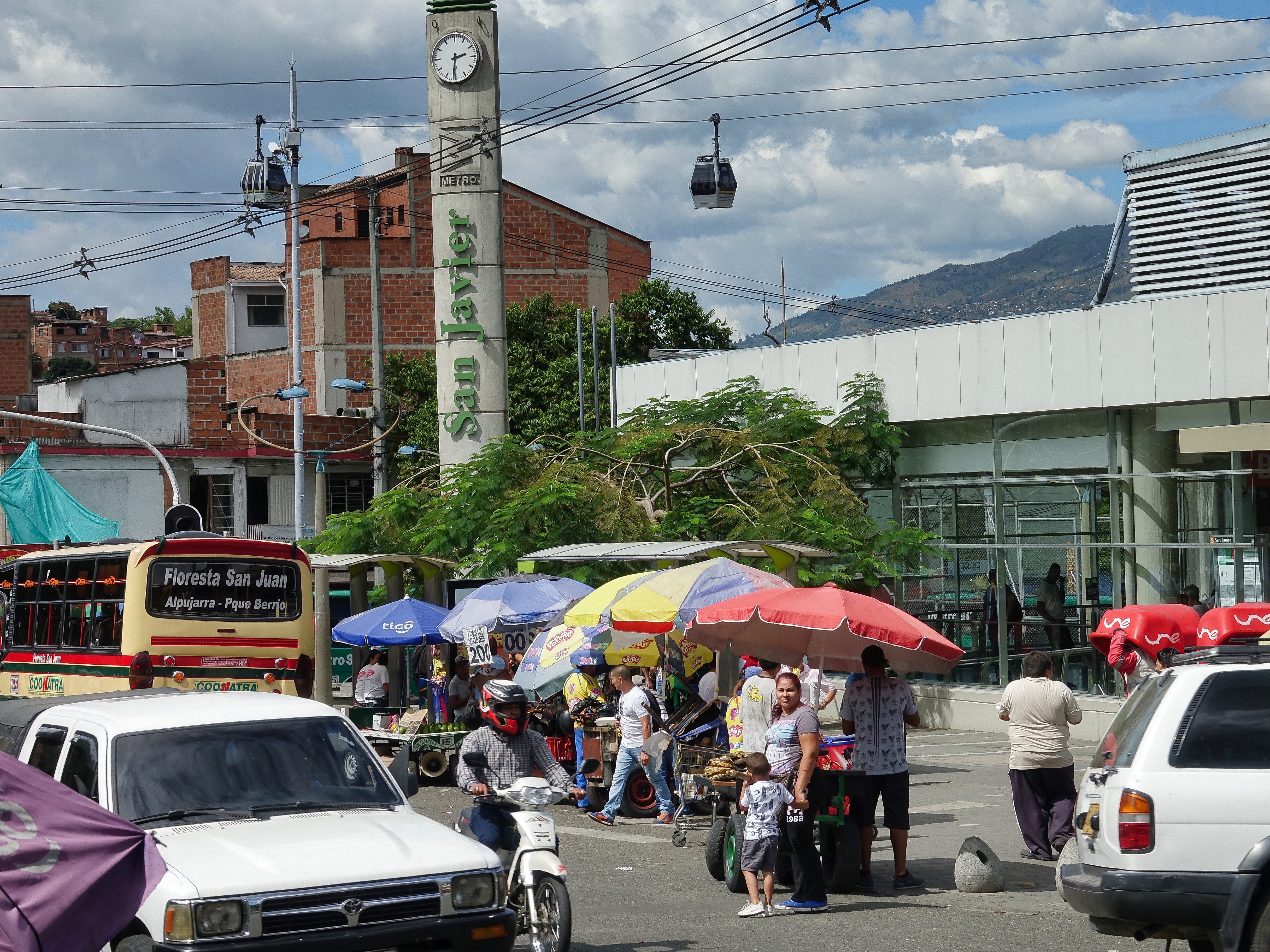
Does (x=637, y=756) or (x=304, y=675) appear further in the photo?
(x=304, y=675)

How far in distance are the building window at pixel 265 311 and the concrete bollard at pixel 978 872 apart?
182 feet

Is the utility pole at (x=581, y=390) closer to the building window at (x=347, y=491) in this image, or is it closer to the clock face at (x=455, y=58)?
the building window at (x=347, y=491)

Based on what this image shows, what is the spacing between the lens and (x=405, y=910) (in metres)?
7.31

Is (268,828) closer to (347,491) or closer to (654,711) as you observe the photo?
(654,711)

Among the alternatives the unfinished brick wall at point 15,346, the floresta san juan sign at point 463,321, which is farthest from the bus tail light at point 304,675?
the unfinished brick wall at point 15,346

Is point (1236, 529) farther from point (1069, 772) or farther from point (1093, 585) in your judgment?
point (1069, 772)

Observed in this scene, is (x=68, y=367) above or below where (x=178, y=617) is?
above

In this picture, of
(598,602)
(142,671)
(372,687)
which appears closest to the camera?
(598,602)

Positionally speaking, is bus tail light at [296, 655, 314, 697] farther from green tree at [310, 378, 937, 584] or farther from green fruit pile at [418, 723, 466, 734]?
green tree at [310, 378, 937, 584]

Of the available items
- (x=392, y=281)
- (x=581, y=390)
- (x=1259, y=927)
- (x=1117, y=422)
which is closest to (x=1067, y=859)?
(x=1259, y=927)

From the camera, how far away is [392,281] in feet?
191

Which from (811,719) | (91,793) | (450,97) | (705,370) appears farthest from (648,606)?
(450,97)

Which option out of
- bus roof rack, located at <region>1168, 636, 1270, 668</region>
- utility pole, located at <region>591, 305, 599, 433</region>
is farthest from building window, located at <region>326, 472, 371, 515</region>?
bus roof rack, located at <region>1168, 636, 1270, 668</region>

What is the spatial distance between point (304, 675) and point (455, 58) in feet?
56.1
